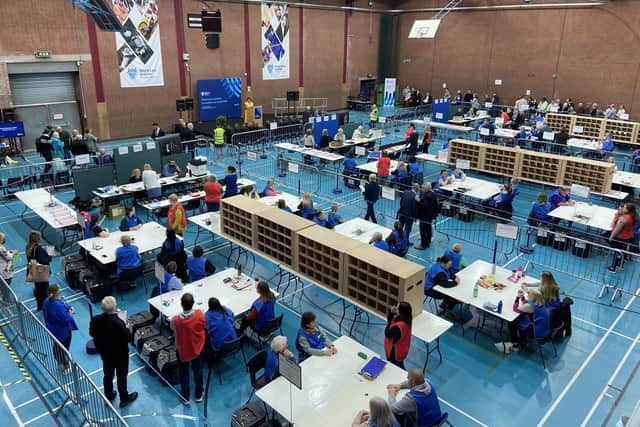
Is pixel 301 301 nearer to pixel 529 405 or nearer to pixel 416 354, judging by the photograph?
pixel 416 354

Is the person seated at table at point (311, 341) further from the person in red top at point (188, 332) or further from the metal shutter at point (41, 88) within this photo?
the metal shutter at point (41, 88)

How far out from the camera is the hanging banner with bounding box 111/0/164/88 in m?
23.3

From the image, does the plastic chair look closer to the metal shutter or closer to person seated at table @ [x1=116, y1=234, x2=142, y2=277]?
person seated at table @ [x1=116, y1=234, x2=142, y2=277]

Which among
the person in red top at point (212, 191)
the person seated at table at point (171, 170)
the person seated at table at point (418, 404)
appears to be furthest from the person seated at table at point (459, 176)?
the person seated at table at point (418, 404)

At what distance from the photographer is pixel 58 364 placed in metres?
→ 7.27

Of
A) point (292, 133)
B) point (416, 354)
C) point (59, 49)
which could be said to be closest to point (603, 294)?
point (416, 354)

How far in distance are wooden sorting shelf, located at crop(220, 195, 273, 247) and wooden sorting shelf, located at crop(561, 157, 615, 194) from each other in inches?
411

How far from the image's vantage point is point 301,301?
10.5m

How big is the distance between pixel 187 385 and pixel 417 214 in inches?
296

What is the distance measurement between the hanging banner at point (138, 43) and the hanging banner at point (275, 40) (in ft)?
22.8

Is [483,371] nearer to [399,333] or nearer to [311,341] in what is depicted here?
[399,333]

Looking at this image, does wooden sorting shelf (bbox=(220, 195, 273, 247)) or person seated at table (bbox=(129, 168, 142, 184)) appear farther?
person seated at table (bbox=(129, 168, 142, 184))

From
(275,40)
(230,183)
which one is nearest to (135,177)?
(230,183)

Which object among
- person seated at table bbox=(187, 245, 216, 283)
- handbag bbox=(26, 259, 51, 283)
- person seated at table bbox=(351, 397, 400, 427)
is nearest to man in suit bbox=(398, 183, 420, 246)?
person seated at table bbox=(187, 245, 216, 283)
